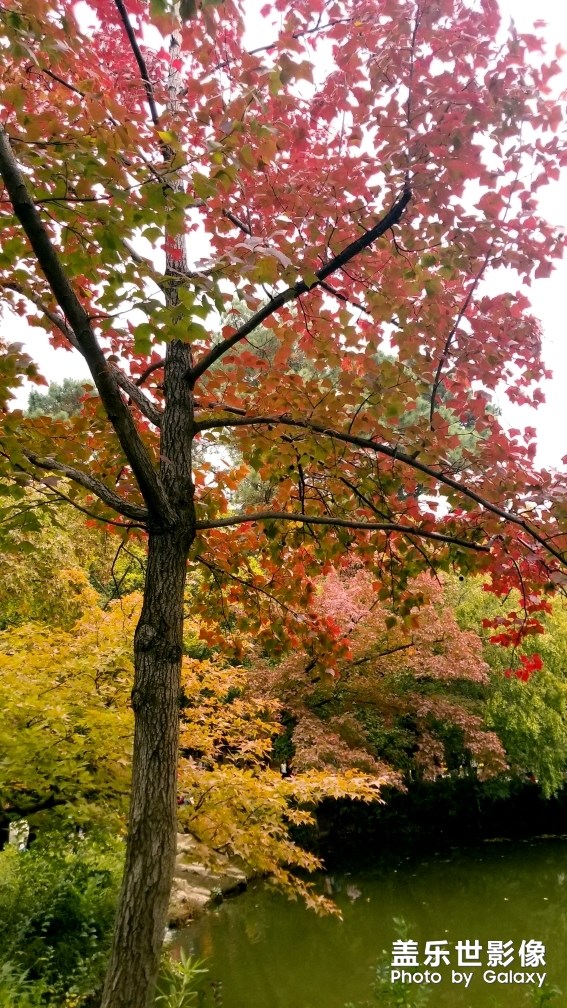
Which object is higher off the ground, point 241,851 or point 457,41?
point 457,41

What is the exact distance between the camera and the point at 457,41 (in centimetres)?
175

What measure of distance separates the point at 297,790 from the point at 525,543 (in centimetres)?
257

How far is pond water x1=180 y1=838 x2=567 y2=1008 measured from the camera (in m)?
5.09

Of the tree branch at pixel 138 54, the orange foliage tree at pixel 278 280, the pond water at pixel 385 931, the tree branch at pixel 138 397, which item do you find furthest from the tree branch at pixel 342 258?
the pond water at pixel 385 931

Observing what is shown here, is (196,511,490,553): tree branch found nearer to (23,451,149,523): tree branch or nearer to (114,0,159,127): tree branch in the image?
(23,451,149,523): tree branch

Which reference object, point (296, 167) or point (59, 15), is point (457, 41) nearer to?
point (296, 167)

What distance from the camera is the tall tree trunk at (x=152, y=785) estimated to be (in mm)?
1871

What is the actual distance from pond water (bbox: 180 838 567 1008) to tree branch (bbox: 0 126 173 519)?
99.6 inches

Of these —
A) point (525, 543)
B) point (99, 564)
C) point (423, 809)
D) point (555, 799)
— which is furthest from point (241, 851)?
point (555, 799)

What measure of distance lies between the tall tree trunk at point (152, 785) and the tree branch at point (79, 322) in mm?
248

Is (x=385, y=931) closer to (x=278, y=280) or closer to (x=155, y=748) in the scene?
(x=155, y=748)

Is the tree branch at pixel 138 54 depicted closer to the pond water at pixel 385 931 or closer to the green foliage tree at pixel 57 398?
the pond water at pixel 385 931

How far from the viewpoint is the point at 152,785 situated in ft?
6.63

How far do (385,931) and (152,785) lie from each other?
19.7 feet
